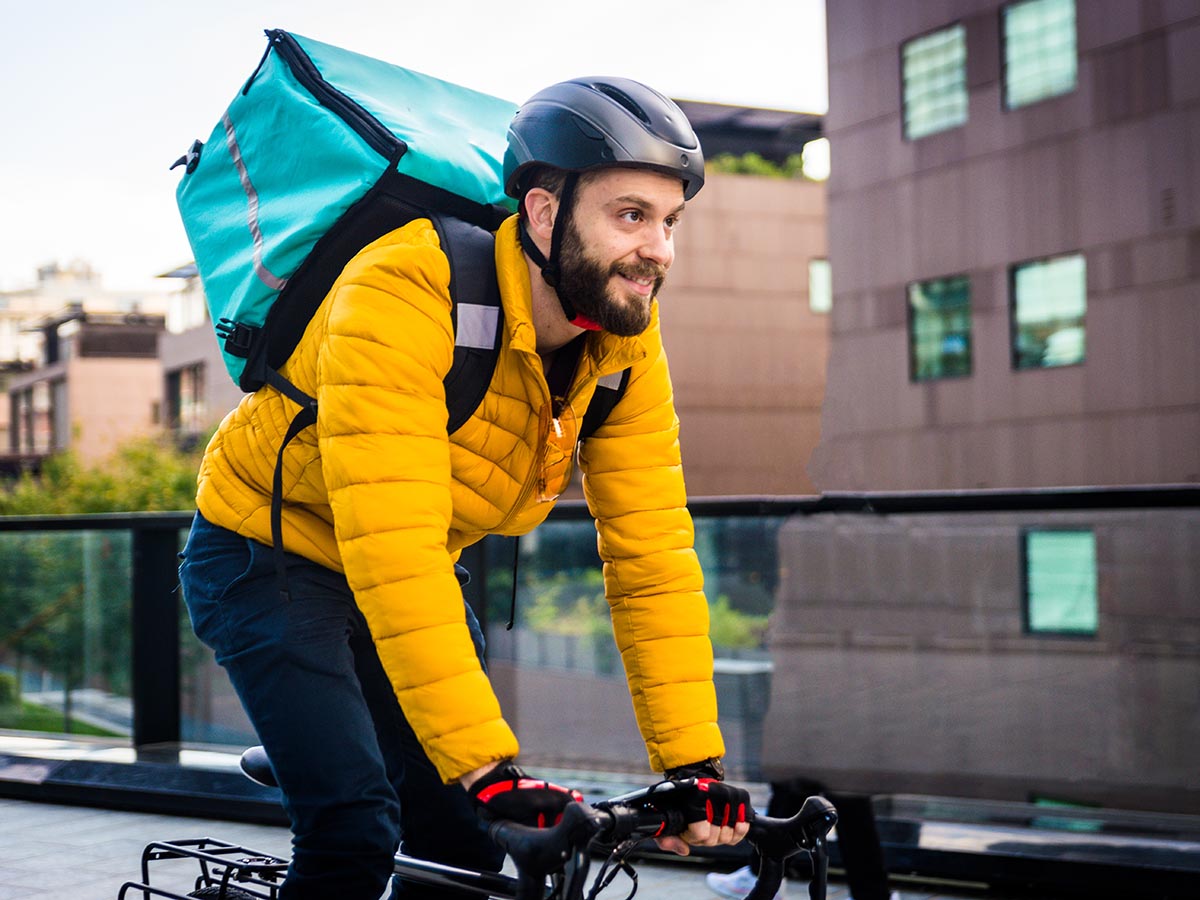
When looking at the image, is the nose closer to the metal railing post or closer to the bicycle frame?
the bicycle frame

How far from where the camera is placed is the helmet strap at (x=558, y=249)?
2473mm

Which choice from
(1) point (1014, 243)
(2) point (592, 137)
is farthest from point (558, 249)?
(1) point (1014, 243)

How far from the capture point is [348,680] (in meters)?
2.56

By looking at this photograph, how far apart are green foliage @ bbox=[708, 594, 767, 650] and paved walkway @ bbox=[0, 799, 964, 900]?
6.93 ft

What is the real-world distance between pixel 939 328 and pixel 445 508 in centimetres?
2486

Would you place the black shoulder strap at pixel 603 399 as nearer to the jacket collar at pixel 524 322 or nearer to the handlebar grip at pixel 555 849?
the jacket collar at pixel 524 322

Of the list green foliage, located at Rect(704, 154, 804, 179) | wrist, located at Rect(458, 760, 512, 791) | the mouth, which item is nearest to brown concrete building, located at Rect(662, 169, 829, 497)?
green foliage, located at Rect(704, 154, 804, 179)

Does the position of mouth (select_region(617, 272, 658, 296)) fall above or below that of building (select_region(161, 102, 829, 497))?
below

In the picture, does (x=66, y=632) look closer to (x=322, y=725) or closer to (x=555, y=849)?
(x=322, y=725)

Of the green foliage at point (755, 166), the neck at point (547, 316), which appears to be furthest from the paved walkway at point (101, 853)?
the green foliage at point (755, 166)

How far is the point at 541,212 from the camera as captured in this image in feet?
8.34

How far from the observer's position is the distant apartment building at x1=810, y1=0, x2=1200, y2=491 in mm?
21531

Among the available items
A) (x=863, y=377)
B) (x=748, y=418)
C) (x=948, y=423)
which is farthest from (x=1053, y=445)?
(x=748, y=418)

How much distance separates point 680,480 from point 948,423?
23.6 metres
